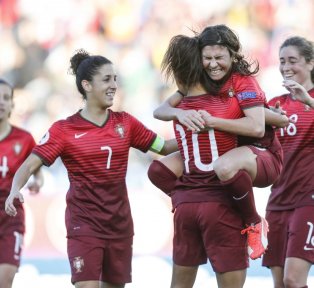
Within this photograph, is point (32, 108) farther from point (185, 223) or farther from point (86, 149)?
point (185, 223)

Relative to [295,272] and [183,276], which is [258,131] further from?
[295,272]

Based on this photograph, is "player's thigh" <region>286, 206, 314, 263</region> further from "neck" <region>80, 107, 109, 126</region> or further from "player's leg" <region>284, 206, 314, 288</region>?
"neck" <region>80, 107, 109, 126</region>

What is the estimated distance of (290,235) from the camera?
216 inches

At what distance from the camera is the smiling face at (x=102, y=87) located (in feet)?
17.3

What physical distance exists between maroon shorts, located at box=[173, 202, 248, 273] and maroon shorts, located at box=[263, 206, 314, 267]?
87 centimetres

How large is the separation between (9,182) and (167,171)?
5.39 feet

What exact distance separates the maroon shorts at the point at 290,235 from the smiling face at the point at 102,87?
51.8 inches

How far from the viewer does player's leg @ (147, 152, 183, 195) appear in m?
4.75

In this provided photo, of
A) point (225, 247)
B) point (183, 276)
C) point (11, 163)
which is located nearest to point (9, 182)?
point (11, 163)

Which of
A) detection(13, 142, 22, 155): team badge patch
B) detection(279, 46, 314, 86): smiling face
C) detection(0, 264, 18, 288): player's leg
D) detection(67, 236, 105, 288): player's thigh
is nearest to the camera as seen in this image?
detection(67, 236, 105, 288): player's thigh

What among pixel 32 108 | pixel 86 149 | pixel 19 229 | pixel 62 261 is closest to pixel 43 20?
pixel 32 108

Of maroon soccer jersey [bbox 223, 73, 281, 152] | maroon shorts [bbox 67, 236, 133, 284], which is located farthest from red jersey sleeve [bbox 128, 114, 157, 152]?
maroon soccer jersey [bbox 223, 73, 281, 152]

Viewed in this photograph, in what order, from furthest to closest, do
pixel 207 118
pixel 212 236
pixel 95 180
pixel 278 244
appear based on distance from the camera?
1. pixel 278 244
2. pixel 95 180
3. pixel 212 236
4. pixel 207 118

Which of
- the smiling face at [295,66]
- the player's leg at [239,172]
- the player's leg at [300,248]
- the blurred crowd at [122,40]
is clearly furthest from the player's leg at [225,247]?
the blurred crowd at [122,40]
